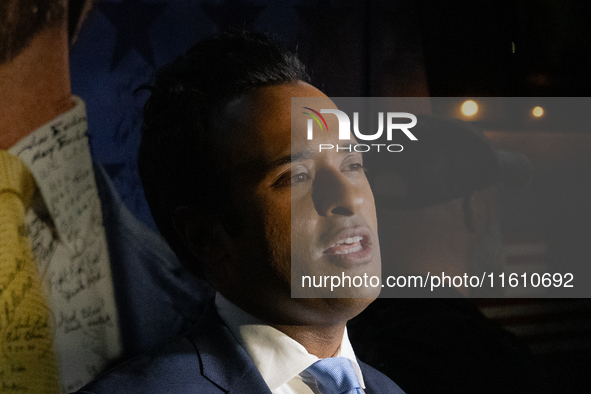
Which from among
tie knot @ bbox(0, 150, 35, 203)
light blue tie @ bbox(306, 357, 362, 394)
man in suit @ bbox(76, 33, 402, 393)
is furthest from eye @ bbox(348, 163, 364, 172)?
tie knot @ bbox(0, 150, 35, 203)

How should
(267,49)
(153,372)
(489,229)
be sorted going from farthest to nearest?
1. (489,229)
2. (267,49)
3. (153,372)

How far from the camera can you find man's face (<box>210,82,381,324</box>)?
1.23 metres

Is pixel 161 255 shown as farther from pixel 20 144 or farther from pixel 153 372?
pixel 20 144

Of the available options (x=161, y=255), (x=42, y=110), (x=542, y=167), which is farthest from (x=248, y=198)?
(x=542, y=167)

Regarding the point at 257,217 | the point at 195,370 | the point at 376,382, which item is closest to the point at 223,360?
the point at 195,370

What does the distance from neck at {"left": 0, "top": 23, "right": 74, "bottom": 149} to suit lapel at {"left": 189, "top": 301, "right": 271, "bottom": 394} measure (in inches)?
26.6

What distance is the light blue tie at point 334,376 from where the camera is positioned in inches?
49.6

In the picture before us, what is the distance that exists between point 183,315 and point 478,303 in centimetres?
85

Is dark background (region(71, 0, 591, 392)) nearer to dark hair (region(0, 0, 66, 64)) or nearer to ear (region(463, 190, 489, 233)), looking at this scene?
ear (region(463, 190, 489, 233))

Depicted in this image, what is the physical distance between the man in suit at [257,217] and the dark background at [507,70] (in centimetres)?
18

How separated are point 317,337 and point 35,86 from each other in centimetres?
98

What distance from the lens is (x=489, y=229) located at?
1435 mm

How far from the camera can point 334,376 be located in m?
A: 1.27

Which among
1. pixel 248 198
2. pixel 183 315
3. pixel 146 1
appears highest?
pixel 146 1
